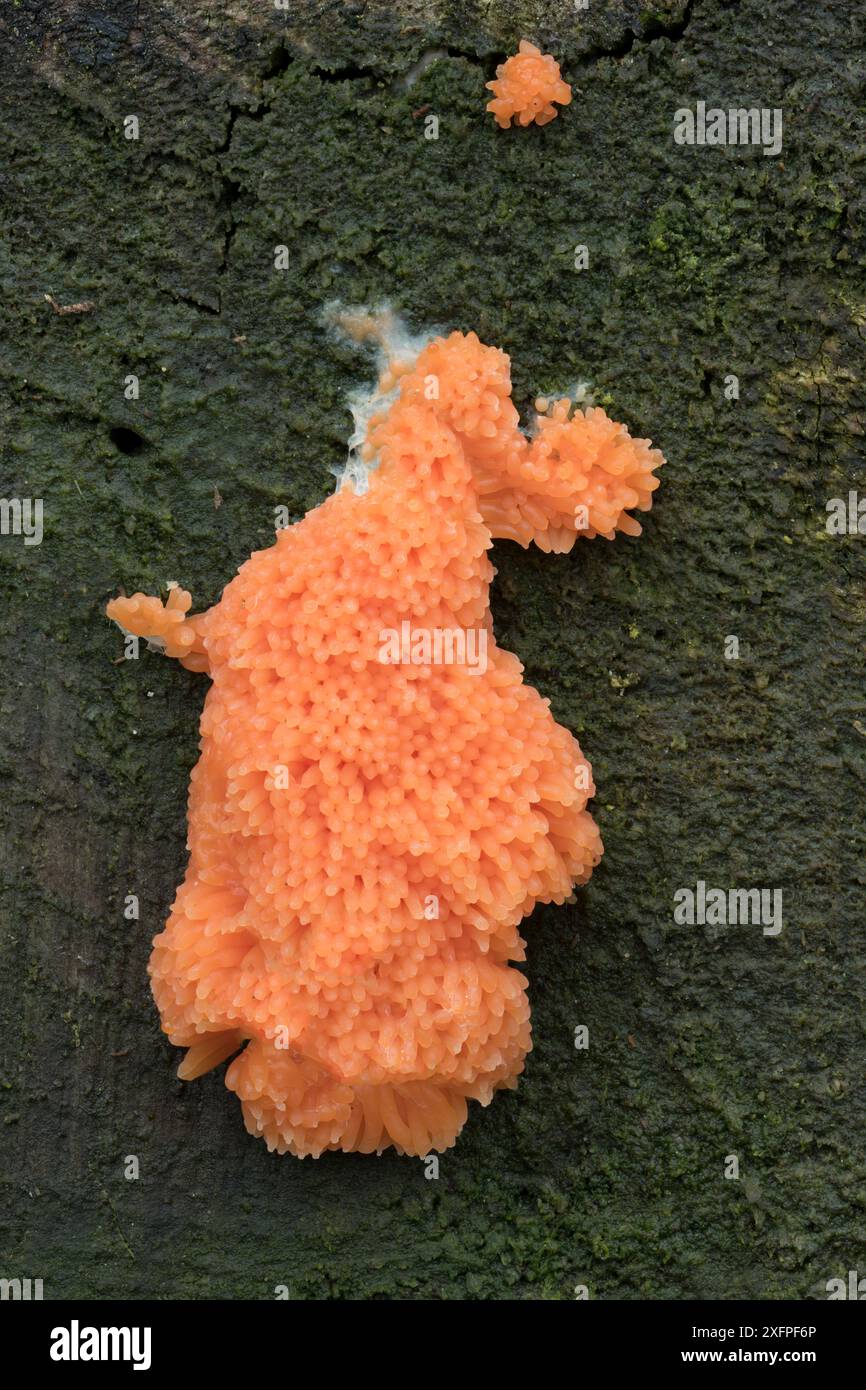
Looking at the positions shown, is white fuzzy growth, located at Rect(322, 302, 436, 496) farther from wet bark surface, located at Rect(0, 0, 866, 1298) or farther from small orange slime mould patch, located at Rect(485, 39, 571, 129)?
Answer: small orange slime mould patch, located at Rect(485, 39, 571, 129)

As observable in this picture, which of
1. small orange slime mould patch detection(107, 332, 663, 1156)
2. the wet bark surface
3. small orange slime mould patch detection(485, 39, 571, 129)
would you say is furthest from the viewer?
the wet bark surface

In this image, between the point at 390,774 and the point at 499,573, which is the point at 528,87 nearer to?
the point at 499,573

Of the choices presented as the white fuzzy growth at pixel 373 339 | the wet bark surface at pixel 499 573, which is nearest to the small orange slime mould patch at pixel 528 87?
the wet bark surface at pixel 499 573

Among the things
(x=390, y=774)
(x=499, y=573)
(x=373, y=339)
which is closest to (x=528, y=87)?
(x=373, y=339)

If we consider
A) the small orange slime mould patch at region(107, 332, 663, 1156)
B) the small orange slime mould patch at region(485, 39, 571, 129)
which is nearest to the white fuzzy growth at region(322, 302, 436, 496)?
the small orange slime mould patch at region(107, 332, 663, 1156)

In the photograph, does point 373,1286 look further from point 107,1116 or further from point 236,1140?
point 107,1116

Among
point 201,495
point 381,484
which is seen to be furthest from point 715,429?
point 201,495
